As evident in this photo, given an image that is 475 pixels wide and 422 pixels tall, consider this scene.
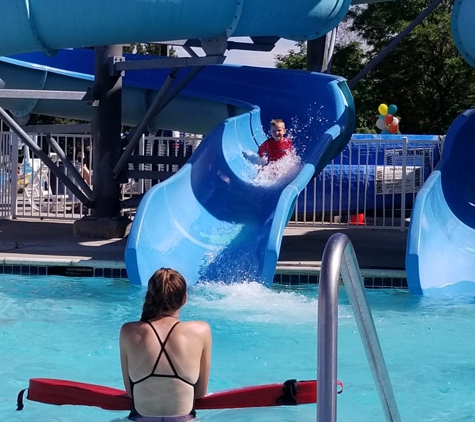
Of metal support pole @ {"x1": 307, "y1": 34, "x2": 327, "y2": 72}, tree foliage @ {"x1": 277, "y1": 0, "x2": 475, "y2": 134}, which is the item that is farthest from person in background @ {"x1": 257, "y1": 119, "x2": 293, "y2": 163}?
tree foliage @ {"x1": 277, "y1": 0, "x2": 475, "y2": 134}

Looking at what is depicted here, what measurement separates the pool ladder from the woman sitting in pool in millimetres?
668

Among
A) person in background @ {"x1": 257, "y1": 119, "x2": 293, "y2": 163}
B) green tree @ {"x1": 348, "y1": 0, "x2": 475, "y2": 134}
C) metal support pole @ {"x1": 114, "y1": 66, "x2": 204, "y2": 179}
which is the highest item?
green tree @ {"x1": 348, "y1": 0, "x2": 475, "y2": 134}

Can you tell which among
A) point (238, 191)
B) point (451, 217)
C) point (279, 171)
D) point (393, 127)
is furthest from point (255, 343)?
point (393, 127)

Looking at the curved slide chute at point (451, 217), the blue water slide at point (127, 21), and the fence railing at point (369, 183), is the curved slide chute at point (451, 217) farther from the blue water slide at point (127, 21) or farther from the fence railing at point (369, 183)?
the fence railing at point (369, 183)

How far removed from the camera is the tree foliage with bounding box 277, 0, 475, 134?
2819cm

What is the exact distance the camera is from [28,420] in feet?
14.3

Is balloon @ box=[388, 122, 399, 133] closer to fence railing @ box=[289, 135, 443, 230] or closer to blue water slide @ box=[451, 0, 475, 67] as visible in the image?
fence railing @ box=[289, 135, 443, 230]

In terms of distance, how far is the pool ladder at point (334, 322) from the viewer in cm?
206

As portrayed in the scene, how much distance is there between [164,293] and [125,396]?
405mm

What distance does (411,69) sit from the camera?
28.7 m

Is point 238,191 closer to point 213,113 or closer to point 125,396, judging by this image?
point 213,113

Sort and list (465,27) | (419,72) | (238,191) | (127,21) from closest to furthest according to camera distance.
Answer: (127,21) → (465,27) → (238,191) → (419,72)

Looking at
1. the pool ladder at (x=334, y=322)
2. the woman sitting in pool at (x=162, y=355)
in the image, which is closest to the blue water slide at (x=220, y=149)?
the woman sitting in pool at (x=162, y=355)

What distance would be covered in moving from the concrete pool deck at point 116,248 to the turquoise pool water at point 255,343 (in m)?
0.29
